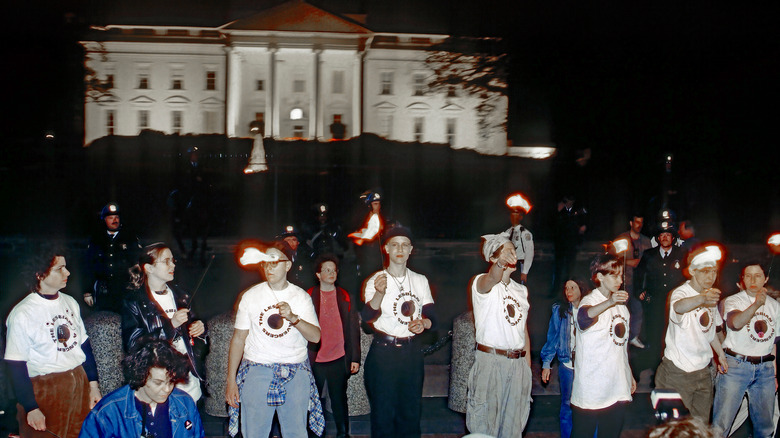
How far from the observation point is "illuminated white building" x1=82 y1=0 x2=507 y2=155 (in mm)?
39250

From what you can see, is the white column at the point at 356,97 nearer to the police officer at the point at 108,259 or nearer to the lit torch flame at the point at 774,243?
the police officer at the point at 108,259

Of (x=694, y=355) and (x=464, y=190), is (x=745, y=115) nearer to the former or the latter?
(x=464, y=190)

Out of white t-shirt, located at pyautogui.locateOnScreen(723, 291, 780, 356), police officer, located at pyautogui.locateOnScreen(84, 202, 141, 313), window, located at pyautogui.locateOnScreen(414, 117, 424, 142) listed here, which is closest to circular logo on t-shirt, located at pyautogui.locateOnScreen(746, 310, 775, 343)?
white t-shirt, located at pyautogui.locateOnScreen(723, 291, 780, 356)

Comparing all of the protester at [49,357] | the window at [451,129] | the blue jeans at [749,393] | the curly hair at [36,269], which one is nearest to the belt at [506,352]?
the blue jeans at [749,393]

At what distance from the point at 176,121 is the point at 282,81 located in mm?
12349

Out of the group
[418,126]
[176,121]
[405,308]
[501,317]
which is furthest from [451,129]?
[501,317]

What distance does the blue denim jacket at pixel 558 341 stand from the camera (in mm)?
5188

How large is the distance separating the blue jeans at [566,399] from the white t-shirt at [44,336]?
3704 mm

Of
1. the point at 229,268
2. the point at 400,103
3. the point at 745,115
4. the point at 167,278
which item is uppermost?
the point at 400,103

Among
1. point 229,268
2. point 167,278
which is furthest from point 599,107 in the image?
point 167,278

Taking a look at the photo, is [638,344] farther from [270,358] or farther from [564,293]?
[270,358]

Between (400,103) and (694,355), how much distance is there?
126ft

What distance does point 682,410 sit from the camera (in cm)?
327

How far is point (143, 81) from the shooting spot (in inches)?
1740
